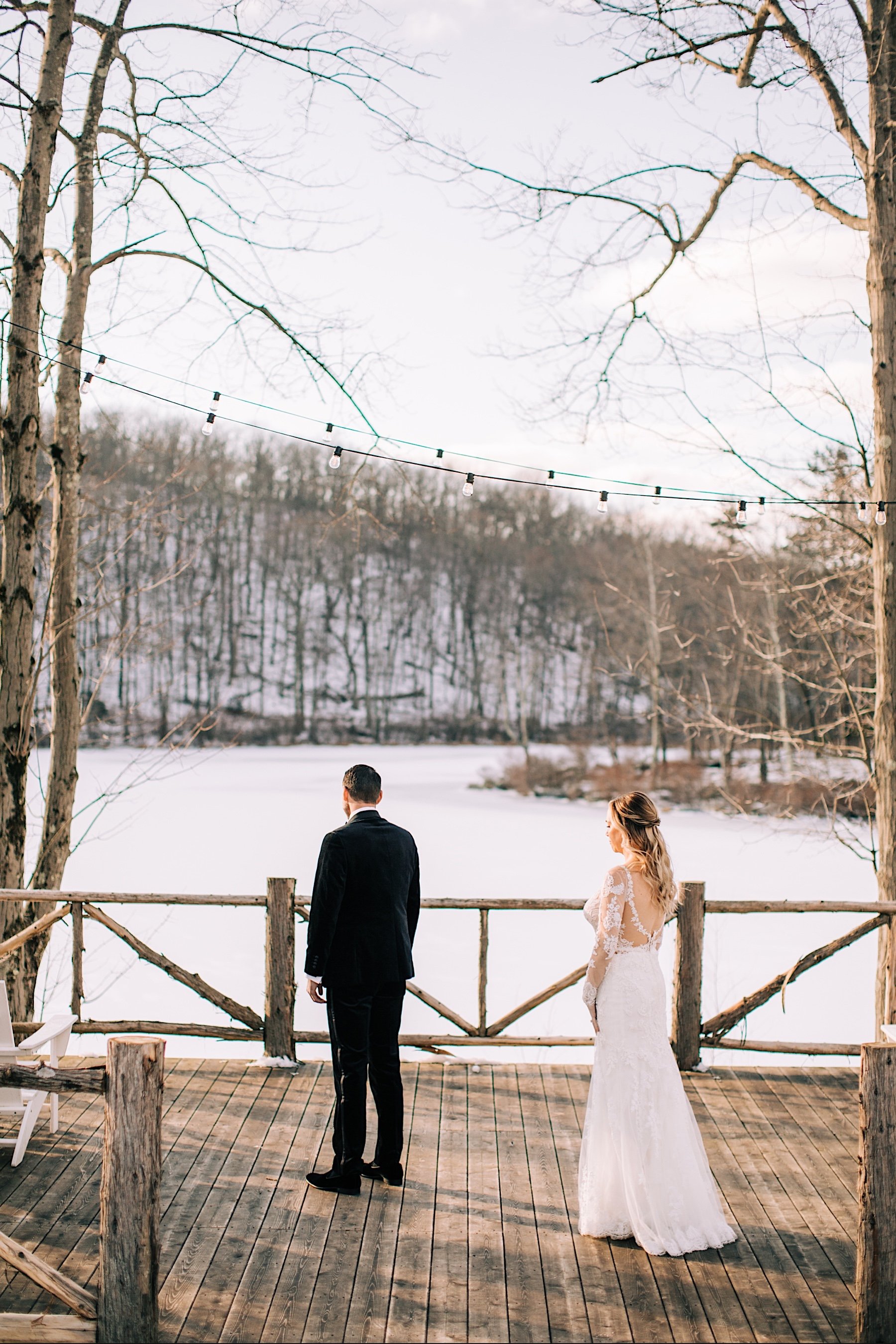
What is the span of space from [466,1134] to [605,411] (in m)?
6.34

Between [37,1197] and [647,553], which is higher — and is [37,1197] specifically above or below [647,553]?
below

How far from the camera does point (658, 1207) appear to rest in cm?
391

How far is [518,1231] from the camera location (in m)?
4.06

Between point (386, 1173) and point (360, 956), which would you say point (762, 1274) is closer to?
point (386, 1173)

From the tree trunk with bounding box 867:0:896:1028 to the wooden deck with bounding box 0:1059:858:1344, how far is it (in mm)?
2227

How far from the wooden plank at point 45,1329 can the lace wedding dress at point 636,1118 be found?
175 centimetres

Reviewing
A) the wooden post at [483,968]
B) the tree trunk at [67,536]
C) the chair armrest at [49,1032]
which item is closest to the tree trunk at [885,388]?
the wooden post at [483,968]

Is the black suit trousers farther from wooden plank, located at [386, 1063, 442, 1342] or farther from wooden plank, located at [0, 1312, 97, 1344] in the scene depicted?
wooden plank, located at [0, 1312, 97, 1344]

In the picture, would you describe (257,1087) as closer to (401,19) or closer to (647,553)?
(401,19)

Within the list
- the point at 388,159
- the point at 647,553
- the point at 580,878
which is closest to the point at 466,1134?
the point at 388,159

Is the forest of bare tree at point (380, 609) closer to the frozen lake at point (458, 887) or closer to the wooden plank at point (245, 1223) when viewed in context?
the frozen lake at point (458, 887)

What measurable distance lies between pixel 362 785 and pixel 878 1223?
7.16 feet

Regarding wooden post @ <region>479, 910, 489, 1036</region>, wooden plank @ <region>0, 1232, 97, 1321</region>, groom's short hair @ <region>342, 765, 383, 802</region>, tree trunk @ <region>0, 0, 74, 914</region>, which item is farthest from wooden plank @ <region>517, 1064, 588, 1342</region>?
tree trunk @ <region>0, 0, 74, 914</region>

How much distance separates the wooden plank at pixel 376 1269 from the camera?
11.1 ft
